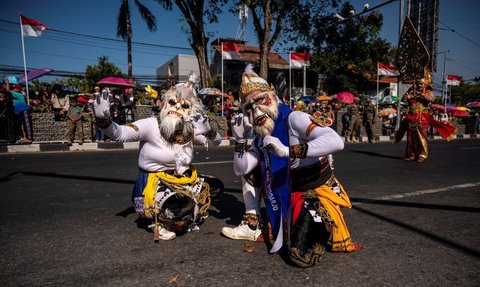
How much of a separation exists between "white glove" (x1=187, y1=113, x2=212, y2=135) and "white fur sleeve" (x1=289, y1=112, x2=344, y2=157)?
3.58 ft

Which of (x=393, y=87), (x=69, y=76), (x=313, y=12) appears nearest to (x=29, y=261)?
(x=313, y=12)

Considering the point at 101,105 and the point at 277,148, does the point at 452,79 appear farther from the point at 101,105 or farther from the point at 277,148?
the point at 101,105

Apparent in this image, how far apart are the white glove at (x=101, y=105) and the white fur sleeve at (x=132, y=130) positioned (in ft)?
Result: 0.46

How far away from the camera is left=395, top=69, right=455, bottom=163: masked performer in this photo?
7.15 metres

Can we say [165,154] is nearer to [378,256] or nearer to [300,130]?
[300,130]

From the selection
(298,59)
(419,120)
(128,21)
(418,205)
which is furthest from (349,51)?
(418,205)

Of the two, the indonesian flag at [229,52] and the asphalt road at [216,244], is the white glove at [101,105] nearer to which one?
the asphalt road at [216,244]

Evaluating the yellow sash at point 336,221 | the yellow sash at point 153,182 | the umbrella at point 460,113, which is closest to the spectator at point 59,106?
the yellow sash at point 153,182

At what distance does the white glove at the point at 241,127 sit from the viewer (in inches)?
106

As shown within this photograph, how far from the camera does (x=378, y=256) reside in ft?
7.64

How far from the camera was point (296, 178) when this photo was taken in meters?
2.41

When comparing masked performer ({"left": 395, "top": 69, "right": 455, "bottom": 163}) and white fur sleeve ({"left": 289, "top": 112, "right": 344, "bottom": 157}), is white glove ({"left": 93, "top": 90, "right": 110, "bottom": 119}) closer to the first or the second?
white fur sleeve ({"left": 289, "top": 112, "right": 344, "bottom": 157})

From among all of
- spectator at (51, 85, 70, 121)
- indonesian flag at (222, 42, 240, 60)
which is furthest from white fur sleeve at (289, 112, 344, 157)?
indonesian flag at (222, 42, 240, 60)

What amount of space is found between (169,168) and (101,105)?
830mm
